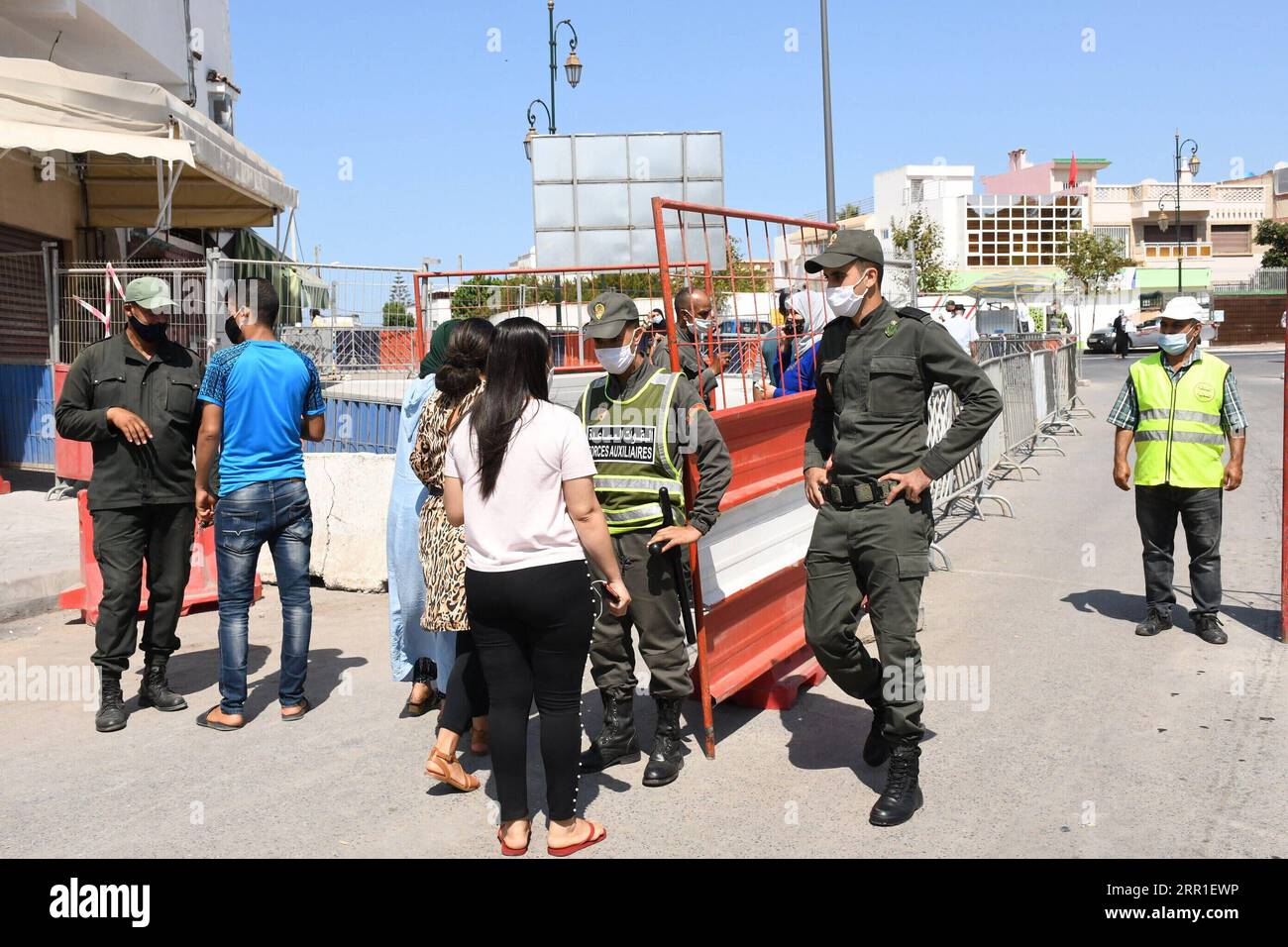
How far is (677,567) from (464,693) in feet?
3.30

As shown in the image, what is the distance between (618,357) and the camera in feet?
15.3

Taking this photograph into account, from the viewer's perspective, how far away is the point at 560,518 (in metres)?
3.92

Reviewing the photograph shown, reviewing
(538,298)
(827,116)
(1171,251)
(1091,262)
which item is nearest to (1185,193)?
(1171,251)

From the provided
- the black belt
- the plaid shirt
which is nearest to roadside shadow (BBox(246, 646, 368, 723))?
the black belt

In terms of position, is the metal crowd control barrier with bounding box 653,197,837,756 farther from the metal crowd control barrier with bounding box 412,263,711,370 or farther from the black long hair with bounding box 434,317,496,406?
the metal crowd control barrier with bounding box 412,263,711,370

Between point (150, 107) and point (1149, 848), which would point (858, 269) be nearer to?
point (1149, 848)

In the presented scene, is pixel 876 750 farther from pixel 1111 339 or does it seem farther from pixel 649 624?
pixel 1111 339

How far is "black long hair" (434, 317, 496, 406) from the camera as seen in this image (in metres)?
4.89

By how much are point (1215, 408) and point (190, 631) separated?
6.35 meters

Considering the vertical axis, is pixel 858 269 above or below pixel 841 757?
above

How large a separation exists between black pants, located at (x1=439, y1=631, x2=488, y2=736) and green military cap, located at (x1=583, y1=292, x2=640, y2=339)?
133cm

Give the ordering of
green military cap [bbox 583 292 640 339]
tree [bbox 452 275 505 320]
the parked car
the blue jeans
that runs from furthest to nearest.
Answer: the parked car → tree [bbox 452 275 505 320] → the blue jeans → green military cap [bbox 583 292 640 339]

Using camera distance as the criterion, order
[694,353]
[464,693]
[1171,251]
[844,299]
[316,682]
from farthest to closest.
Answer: [1171,251], [694,353], [316,682], [464,693], [844,299]

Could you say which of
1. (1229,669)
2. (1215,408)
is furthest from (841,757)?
(1215,408)
